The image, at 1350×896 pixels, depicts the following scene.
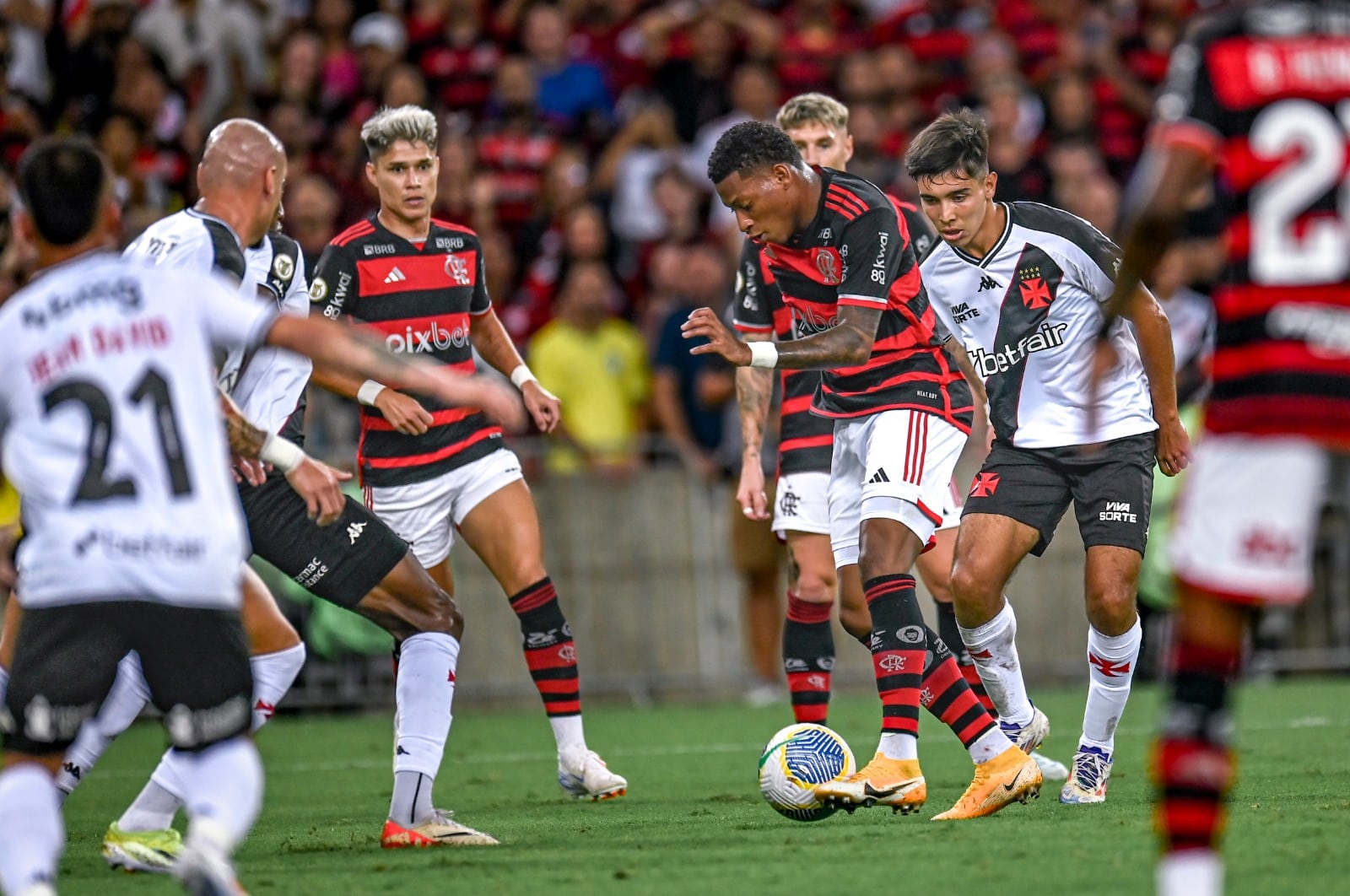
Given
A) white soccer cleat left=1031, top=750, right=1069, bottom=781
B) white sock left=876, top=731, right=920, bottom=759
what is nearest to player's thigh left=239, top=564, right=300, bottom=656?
white sock left=876, top=731, right=920, bottom=759

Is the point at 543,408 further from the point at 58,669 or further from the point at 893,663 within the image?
the point at 58,669

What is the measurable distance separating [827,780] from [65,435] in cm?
335

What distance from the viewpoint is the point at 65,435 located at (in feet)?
15.4

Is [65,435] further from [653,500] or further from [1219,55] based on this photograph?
[653,500]

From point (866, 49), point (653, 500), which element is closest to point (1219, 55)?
point (653, 500)

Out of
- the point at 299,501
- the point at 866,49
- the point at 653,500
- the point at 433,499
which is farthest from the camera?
the point at 866,49

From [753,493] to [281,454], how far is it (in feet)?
10.3

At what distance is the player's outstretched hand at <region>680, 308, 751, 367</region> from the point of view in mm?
6652

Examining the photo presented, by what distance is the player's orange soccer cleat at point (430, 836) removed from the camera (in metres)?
6.57

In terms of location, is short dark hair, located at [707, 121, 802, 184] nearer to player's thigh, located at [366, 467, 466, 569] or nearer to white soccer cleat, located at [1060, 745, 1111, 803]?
player's thigh, located at [366, 467, 466, 569]

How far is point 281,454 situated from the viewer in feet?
19.8

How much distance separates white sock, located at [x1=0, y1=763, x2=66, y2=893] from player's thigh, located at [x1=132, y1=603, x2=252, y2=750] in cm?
36

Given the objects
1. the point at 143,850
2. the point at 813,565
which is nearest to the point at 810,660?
the point at 813,565

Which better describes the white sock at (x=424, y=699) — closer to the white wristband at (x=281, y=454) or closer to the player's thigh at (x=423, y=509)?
the white wristband at (x=281, y=454)
